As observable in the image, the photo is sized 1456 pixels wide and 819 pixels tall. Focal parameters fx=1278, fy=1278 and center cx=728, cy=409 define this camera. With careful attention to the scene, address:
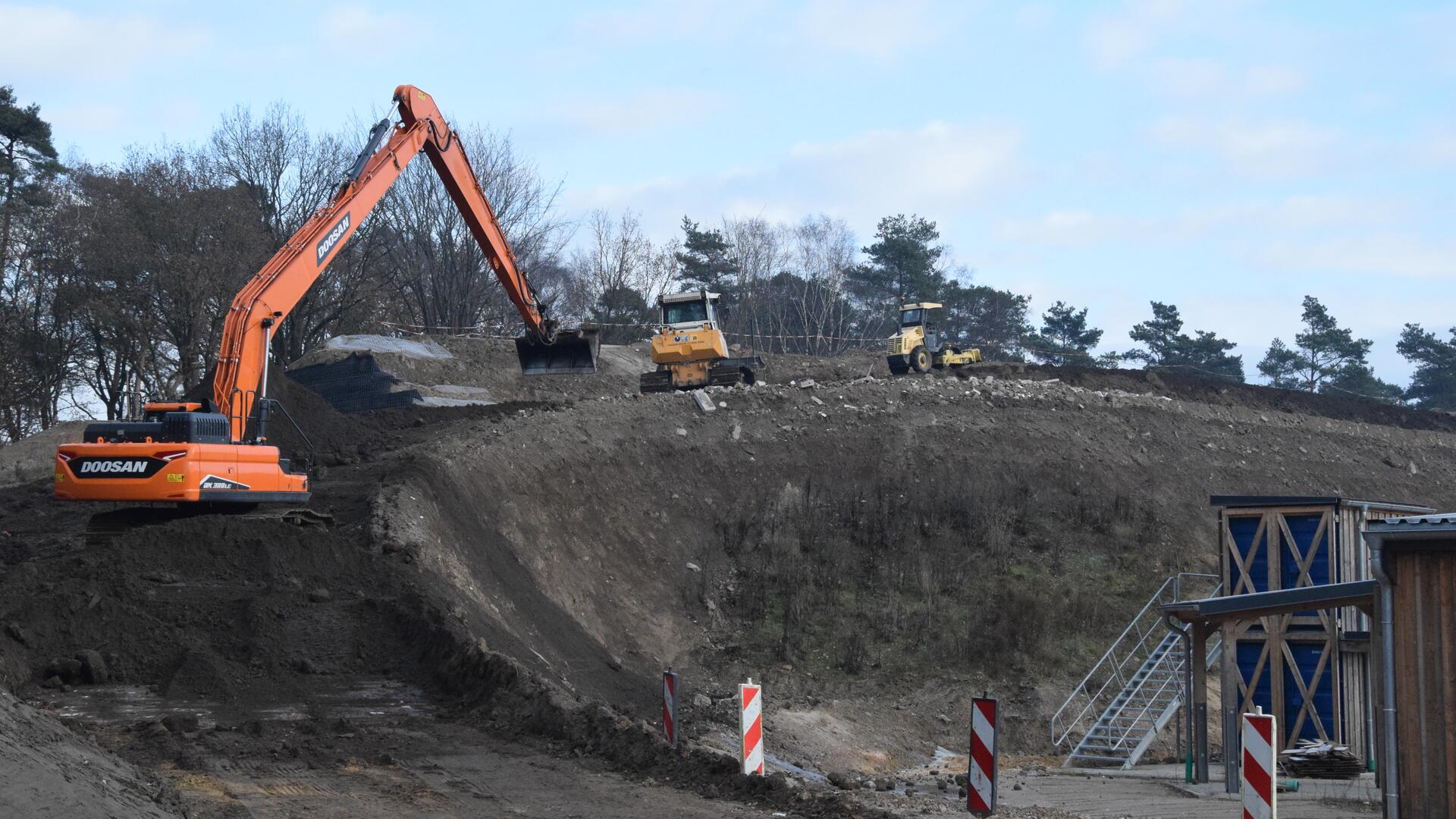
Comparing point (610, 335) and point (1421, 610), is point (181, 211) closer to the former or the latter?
point (610, 335)

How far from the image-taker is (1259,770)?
9406 mm

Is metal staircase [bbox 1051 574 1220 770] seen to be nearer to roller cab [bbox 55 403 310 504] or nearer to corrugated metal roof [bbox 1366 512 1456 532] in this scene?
corrugated metal roof [bbox 1366 512 1456 532]

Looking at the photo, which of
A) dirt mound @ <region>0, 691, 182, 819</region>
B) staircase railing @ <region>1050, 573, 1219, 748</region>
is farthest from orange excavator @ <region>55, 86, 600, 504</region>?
staircase railing @ <region>1050, 573, 1219, 748</region>

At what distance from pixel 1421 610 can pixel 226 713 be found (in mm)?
11405

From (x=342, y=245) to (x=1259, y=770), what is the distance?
14.2 metres

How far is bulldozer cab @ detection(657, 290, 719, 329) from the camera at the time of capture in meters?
32.9

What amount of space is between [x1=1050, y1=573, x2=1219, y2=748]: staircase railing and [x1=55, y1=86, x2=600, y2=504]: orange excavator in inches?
527

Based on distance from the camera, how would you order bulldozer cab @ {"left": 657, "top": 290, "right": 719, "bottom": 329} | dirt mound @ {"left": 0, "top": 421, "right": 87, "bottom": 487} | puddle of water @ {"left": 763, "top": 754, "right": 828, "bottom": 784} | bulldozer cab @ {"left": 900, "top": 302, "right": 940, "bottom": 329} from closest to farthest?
puddle of water @ {"left": 763, "top": 754, "right": 828, "bottom": 784} → dirt mound @ {"left": 0, "top": 421, "right": 87, "bottom": 487} → bulldozer cab @ {"left": 657, "top": 290, "right": 719, "bottom": 329} → bulldozer cab @ {"left": 900, "top": 302, "right": 940, "bottom": 329}

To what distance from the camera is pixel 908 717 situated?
21.8m

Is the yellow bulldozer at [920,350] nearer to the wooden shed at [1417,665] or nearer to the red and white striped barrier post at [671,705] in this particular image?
the red and white striped barrier post at [671,705]

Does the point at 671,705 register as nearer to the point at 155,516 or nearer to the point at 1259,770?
the point at 1259,770

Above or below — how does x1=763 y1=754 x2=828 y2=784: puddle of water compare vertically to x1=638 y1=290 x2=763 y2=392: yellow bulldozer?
below

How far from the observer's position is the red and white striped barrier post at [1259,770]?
368 inches

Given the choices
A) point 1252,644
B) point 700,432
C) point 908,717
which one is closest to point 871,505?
point 700,432
